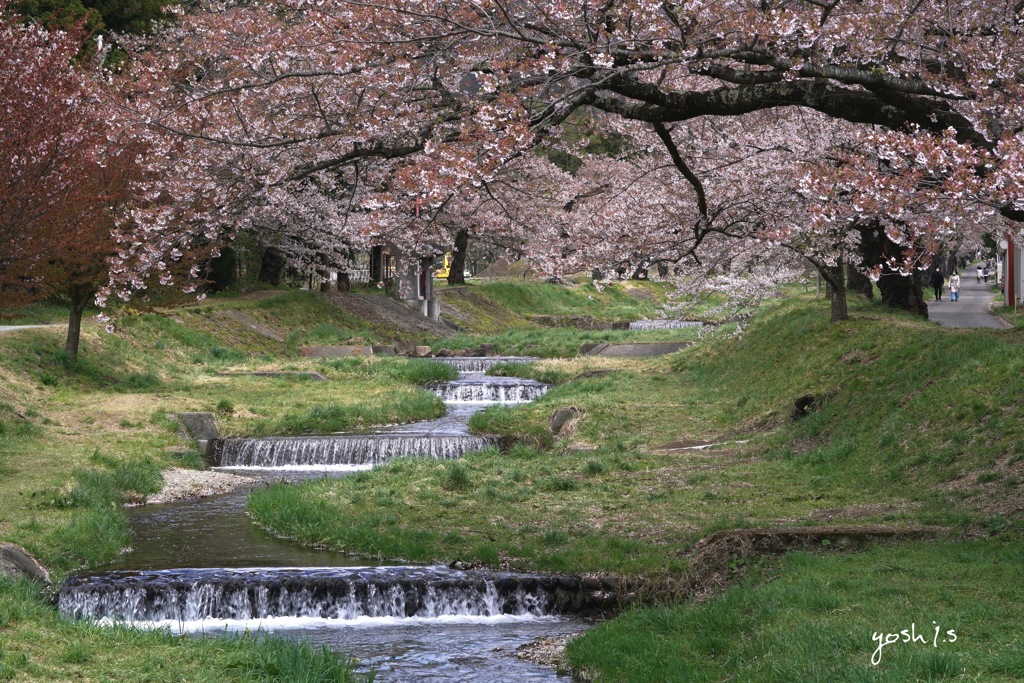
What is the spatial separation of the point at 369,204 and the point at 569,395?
13404 mm

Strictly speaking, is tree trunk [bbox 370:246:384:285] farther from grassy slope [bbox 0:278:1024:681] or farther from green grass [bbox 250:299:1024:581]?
green grass [bbox 250:299:1024:581]

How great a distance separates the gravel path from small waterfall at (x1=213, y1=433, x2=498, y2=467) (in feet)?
4.52

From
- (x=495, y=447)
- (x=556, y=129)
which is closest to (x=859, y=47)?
(x=556, y=129)

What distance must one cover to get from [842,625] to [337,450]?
43.4ft

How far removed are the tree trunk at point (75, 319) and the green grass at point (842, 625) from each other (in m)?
16.6

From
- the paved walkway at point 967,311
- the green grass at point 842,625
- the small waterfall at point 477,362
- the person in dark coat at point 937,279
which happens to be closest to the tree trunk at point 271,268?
the small waterfall at point 477,362

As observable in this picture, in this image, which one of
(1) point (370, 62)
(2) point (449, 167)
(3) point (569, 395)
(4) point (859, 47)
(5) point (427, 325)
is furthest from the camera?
(5) point (427, 325)

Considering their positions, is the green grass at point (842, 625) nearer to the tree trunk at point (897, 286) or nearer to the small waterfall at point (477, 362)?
the tree trunk at point (897, 286)

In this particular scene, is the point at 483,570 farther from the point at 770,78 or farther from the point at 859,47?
the point at 859,47

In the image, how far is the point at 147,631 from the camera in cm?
881

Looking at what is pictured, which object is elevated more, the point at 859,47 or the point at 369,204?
the point at 859,47

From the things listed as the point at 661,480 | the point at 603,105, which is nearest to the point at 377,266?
the point at 661,480

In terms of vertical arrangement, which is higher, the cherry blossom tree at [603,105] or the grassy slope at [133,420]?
the cherry blossom tree at [603,105]

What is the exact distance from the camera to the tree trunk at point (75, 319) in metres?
22.3
